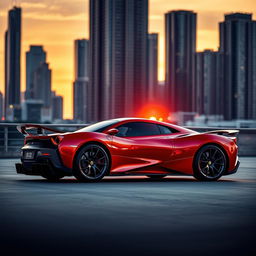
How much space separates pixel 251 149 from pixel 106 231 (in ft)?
77.5

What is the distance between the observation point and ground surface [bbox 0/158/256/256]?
6762mm

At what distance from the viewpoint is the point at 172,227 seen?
7.99 metres

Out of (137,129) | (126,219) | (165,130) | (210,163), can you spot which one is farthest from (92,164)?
(126,219)

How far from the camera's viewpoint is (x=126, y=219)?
8.61 metres

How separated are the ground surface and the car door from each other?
0.54m

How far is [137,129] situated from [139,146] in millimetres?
451

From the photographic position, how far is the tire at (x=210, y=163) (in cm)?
1472

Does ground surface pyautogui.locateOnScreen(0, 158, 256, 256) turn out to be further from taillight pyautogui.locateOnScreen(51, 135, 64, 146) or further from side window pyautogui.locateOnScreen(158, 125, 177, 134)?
side window pyautogui.locateOnScreen(158, 125, 177, 134)

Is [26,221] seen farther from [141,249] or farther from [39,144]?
[39,144]

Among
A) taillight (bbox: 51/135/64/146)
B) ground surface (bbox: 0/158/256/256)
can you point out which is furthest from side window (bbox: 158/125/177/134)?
taillight (bbox: 51/135/64/146)

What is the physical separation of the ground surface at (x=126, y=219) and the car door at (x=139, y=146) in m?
0.54

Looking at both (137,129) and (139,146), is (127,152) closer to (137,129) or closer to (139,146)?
(139,146)

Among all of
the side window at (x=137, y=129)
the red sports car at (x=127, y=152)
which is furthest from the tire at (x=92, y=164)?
the side window at (x=137, y=129)

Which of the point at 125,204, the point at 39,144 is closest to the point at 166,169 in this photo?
the point at 39,144
